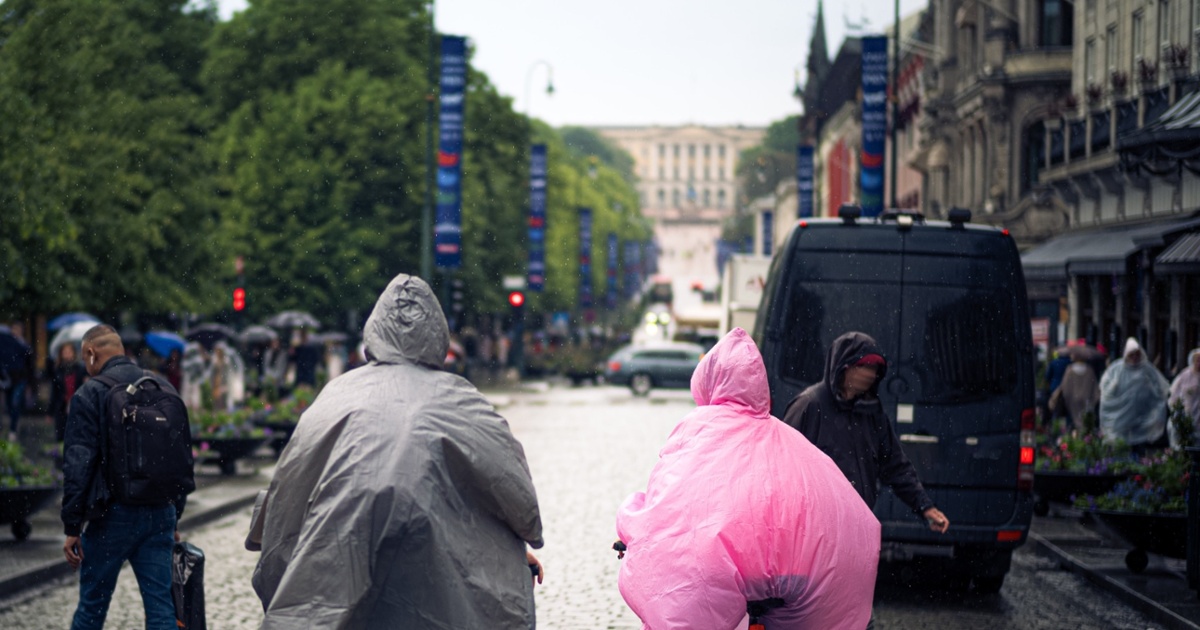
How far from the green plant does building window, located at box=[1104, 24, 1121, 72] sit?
74.6ft

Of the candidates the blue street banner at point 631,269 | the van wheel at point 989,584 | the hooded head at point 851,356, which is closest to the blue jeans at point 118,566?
the hooded head at point 851,356

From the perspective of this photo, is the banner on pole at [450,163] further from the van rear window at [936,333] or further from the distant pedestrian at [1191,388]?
the van rear window at [936,333]

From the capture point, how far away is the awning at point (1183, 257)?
62.2 feet

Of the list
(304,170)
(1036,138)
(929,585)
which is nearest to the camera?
(929,585)

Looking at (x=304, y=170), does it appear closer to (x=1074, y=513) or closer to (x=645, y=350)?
(x=645, y=350)

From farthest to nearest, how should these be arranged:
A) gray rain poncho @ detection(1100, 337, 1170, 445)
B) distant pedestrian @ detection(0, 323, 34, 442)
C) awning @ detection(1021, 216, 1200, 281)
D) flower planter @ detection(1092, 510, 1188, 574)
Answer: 1. distant pedestrian @ detection(0, 323, 34, 442)
2. awning @ detection(1021, 216, 1200, 281)
3. gray rain poncho @ detection(1100, 337, 1170, 445)
4. flower planter @ detection(1092, 510, 1188, 574)

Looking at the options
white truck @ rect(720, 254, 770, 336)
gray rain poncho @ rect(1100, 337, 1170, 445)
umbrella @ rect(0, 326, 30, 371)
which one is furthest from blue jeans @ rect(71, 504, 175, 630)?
white truck @ rect(720, 254, 770, 336)

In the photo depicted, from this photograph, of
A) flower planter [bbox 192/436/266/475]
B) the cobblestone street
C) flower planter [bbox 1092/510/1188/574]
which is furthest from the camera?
flower planter [bbox 192/436/266/475]

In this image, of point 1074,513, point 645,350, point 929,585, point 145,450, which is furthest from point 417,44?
point 145,450

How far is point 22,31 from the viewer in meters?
29.9

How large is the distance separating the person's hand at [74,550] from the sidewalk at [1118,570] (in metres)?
6.08

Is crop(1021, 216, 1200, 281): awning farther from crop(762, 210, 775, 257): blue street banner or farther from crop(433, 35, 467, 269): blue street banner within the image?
crop(762, 210, 775, 257): blue street banner

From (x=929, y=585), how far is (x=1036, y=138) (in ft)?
104

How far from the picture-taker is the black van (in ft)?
35.4
